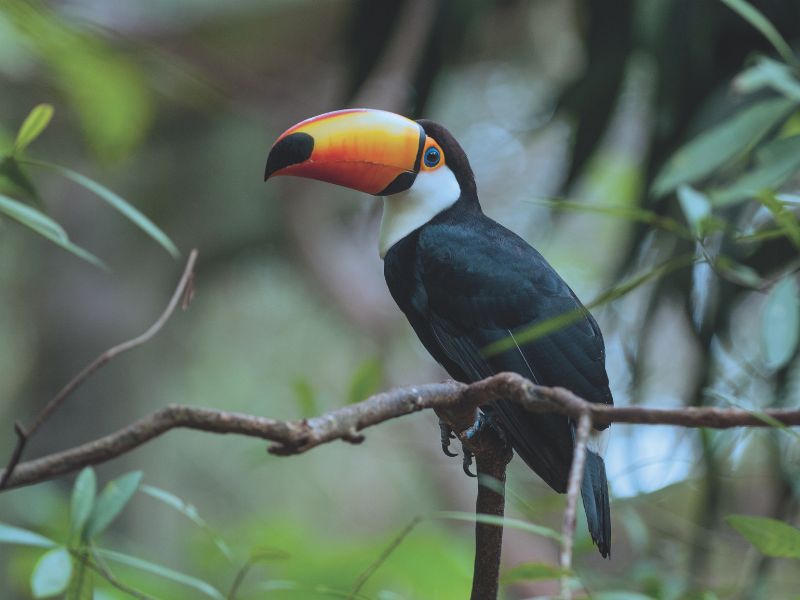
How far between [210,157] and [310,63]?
664 millimetres

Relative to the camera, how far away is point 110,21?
3006 mm

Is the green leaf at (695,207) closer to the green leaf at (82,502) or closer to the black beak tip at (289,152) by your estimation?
the black beak tip at (289,152)

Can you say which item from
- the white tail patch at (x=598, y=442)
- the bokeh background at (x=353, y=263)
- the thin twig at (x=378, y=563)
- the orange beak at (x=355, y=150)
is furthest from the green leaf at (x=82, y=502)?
the white tail patch at (x=598, y=442)

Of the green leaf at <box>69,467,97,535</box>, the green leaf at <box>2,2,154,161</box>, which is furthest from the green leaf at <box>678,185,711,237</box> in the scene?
the green leaf at <box>2,2,154,161</box>

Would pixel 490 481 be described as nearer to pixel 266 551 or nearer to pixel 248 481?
pixel 266 551

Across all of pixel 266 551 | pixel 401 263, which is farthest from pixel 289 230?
pixel 266 551

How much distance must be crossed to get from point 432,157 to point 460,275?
0.61ft

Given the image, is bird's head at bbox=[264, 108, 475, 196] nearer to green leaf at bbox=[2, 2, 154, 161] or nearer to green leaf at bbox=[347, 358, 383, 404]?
green leaf at bbox=[347, 358, 383, 404]

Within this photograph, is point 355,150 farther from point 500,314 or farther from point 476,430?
point 476,430

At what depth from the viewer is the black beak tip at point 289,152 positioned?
1.04m

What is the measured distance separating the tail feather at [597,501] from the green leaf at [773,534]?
213mm

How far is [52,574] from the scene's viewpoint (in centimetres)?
79

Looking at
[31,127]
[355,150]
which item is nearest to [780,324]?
[355,150]

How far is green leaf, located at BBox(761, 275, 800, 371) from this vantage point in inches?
31.0
